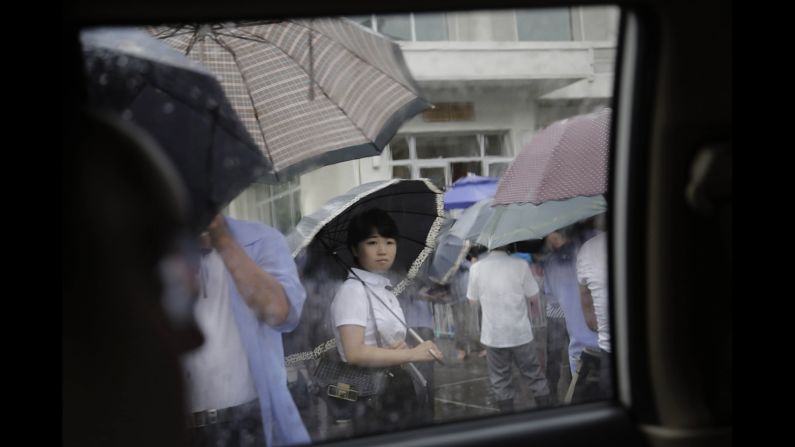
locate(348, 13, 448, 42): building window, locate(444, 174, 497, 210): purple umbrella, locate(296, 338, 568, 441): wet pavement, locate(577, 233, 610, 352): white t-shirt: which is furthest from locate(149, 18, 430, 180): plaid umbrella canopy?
locate(296, 338, 568, 441): wet pavement

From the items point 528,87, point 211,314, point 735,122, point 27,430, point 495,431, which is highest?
point 528,87

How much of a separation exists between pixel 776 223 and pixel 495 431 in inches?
32.9

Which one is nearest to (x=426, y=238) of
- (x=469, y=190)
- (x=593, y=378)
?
(x=469, y=190)

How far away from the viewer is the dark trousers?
2.21 meters

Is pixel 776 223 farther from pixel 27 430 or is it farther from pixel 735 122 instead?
pixel 27 430

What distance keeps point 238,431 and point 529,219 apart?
1189mm

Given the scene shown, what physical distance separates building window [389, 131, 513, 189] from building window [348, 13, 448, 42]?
0.35m

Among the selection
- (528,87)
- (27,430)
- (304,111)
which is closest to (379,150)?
(304,111)

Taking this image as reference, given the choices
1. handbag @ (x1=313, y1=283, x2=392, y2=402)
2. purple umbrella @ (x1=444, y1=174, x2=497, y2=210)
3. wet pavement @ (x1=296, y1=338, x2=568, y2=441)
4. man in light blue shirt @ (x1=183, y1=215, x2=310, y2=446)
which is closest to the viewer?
wet pavement @ (x1=296, y1=338, x2=568, y2=441)

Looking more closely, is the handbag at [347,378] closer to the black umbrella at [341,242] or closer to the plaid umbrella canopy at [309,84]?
the black umbrella at [341,242]

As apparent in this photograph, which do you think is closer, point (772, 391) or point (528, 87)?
point (772, 391)

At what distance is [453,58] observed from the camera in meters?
2.22

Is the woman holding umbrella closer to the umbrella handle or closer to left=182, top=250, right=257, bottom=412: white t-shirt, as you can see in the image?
the umbrella handle

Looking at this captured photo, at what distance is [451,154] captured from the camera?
239 centimetres
